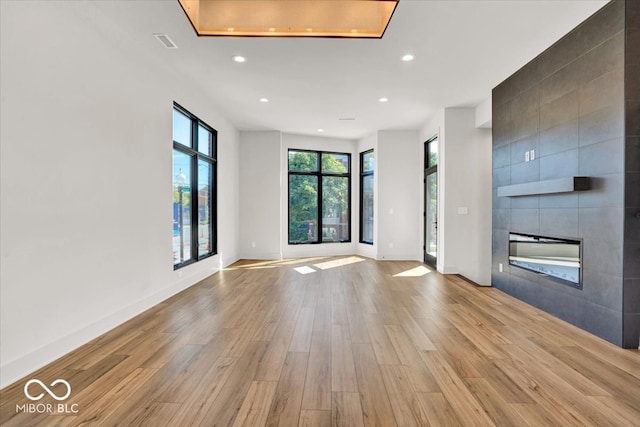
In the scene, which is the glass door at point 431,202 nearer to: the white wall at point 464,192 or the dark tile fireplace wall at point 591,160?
the white wall at point 464,192

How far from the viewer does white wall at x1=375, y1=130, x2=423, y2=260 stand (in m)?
7.21

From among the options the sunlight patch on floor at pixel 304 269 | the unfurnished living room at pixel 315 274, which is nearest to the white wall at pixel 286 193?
the sunlight patch on floor at pixel 304 269

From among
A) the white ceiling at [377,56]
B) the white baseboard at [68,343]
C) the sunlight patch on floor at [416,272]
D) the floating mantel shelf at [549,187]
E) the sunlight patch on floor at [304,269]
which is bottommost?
the sunlight patch on floor at [304,269]

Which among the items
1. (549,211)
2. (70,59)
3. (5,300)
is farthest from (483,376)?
(70,59)

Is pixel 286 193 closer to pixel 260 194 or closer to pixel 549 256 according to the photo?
pixel 260 194

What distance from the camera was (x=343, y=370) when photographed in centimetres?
219

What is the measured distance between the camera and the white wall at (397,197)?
7211 millimetres

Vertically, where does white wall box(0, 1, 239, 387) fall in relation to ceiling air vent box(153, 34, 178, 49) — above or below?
below

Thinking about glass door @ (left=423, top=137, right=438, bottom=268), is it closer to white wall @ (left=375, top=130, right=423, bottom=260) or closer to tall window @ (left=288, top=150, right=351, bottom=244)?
white wall @ (left=375, top=130, right=423, bottom=260)

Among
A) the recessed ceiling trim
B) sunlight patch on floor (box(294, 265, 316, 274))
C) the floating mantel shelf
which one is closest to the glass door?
the floating mantel shelf

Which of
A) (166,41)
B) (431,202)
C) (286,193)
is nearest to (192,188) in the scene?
(166,41)

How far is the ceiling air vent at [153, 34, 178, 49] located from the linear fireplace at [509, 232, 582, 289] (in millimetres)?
4701

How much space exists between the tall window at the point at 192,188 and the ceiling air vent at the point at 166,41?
1.09 meters

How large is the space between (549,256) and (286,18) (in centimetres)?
390
